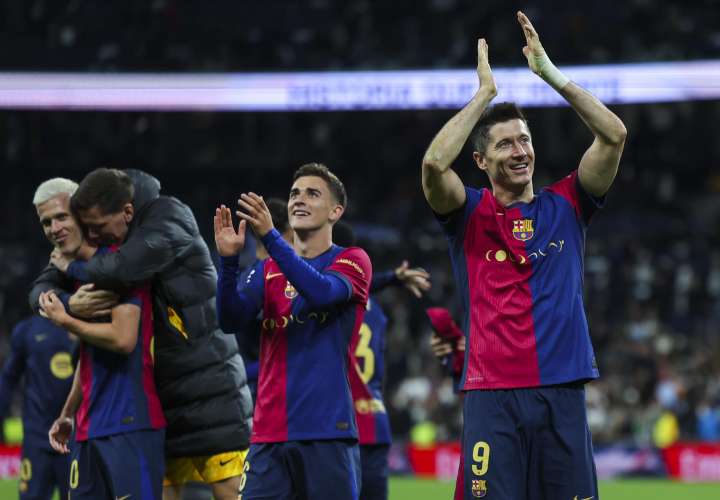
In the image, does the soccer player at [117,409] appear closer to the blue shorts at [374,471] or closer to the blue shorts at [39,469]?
the blue shorts at [374,471]

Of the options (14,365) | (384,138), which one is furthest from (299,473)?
(384,138)

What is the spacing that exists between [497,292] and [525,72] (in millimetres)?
17468

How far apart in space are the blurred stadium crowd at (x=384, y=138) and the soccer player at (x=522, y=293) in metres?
15.4

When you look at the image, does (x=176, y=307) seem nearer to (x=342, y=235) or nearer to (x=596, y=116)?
(x=342, y=235)

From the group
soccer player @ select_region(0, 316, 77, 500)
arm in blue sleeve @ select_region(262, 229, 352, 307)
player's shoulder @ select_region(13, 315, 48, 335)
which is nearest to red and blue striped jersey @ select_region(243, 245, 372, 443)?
arm in blue sleeve @ select_region(262, 229, 352, 307)

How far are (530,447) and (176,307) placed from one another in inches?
75.9

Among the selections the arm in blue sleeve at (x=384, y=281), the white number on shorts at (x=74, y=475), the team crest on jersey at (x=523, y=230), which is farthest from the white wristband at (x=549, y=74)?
the white number on shorts at (x=74, y=475)

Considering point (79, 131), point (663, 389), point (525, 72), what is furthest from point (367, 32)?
point (663, 389)

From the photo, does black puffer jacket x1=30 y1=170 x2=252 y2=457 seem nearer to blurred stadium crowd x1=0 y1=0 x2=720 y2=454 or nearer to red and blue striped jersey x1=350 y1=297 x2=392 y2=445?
red and blue striped jersey x1=350 y1=297 x2=392 y2=445

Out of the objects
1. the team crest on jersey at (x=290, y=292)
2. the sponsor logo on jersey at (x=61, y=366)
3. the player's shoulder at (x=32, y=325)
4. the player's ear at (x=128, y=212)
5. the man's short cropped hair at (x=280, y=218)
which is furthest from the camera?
the player's shoulder at (x=32, y=325)

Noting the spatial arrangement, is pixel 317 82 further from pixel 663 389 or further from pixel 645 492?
pixel 645 492

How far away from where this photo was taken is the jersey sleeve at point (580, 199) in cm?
512

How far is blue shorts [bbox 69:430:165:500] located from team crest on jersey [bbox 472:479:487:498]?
4.95 ft

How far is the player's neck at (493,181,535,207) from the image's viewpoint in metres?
5.17
